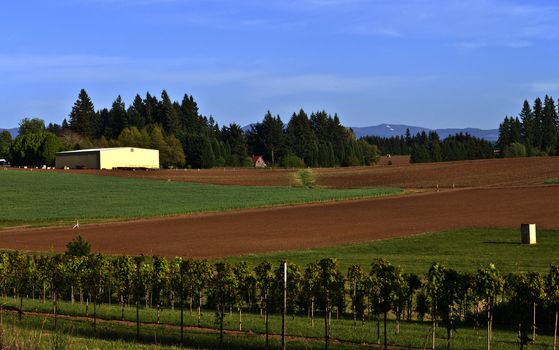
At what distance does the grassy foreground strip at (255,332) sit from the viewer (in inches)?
786

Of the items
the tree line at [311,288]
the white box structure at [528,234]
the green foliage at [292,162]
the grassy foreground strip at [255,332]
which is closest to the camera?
the grassy foreground strip at [255,332]

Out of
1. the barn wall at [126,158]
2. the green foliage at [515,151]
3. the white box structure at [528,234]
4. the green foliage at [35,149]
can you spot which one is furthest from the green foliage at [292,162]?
the white box structure at [528,234]

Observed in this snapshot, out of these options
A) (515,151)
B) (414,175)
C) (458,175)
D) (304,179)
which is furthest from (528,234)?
(515,151)

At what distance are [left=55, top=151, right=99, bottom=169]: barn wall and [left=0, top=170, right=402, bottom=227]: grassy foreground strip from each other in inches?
881

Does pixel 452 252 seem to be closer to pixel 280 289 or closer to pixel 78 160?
pixel 280 289

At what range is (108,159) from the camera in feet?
486

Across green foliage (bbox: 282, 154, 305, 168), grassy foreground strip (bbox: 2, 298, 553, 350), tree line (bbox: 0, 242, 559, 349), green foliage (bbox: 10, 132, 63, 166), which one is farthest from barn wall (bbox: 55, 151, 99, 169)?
grassy foreground strip (bbox: 2, 298, 553, 350)

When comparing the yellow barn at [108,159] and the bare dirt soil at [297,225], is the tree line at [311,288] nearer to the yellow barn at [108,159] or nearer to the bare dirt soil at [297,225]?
the bare dirt soil at [297,225]

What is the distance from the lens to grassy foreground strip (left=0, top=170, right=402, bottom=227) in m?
77.2

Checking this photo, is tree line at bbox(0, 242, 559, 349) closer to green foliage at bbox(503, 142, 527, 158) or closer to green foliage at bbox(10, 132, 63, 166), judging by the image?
green foliage at bbox(10, 132, 63, 166)

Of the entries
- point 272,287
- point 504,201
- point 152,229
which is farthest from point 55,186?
point 272,287

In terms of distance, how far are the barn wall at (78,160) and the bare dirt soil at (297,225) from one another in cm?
7607

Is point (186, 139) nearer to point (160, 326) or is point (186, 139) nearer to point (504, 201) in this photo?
point (504, 201)

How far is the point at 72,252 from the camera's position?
35375 millimetres
